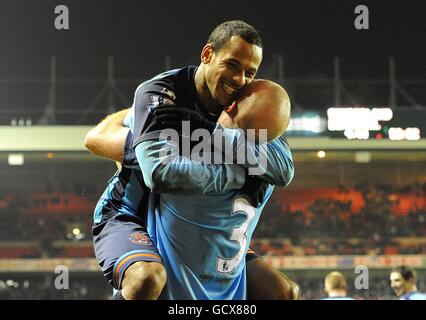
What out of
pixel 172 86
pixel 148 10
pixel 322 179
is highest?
pixel 148 10

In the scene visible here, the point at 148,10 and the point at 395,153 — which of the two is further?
the point at 395,153

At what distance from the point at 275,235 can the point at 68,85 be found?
4000mm

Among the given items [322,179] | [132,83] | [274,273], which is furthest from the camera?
[322,179]

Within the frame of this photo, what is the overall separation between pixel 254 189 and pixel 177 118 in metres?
0.30

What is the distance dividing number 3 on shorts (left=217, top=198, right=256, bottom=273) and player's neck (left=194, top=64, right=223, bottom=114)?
0.25m

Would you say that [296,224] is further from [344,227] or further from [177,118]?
[177,118]

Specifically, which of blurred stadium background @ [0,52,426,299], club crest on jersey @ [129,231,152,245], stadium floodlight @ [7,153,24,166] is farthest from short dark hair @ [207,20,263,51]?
stadium floodlight @ [7,153,24,166]

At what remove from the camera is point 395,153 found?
1082 centimetres

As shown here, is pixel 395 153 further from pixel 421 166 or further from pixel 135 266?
pixel 135 266

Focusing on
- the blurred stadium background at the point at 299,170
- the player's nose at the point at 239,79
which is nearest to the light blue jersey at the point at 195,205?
the player's nose at the point at 239,79

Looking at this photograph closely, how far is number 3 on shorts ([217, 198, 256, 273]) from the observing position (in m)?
1.79

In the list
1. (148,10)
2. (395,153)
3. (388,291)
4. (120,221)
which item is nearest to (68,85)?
(395,153)

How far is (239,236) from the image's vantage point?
1817 mm

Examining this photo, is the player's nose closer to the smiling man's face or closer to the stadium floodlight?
the smiling man's face
